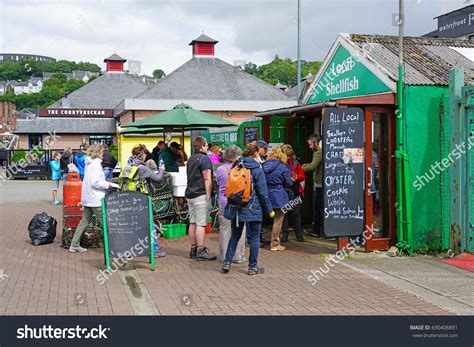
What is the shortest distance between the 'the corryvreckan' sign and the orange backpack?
42998mm

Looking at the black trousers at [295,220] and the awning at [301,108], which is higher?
the awning at [301,108]

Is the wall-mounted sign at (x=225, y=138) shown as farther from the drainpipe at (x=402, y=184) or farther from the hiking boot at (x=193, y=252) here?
the drainpipe at (x=402, y=184)

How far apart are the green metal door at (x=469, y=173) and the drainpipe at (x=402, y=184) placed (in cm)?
82

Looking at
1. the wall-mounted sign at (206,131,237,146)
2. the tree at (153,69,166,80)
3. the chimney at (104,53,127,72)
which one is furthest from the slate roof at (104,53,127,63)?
the wall-mounted sign at (206,131,237,146)

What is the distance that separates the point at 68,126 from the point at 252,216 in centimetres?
4405

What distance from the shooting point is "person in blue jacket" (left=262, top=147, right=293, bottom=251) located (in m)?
9.62

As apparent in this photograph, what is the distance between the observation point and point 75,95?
57.2m

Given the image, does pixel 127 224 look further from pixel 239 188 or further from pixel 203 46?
pixel 203 46

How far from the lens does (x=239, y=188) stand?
767cm

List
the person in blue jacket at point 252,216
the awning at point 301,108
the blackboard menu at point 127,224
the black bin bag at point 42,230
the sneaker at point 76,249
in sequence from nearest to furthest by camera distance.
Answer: the person in blue jacket at point 252,216
the blackboard menu at point 127,224
the awning at point 301,108
the sneaker at point 76,249
the black bin bag at point 42,230

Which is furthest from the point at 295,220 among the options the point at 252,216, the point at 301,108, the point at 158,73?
the point at 158,73

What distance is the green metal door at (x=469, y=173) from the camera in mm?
8609

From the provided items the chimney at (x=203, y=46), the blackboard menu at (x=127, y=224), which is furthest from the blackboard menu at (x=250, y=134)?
the chimney at (x=203, y=46)

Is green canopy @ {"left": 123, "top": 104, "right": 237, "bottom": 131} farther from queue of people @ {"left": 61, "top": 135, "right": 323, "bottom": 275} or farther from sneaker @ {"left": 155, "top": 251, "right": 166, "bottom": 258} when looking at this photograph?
sneaker @ {"left": 155, "top": 251, "right": 166, "bottom": 258}
